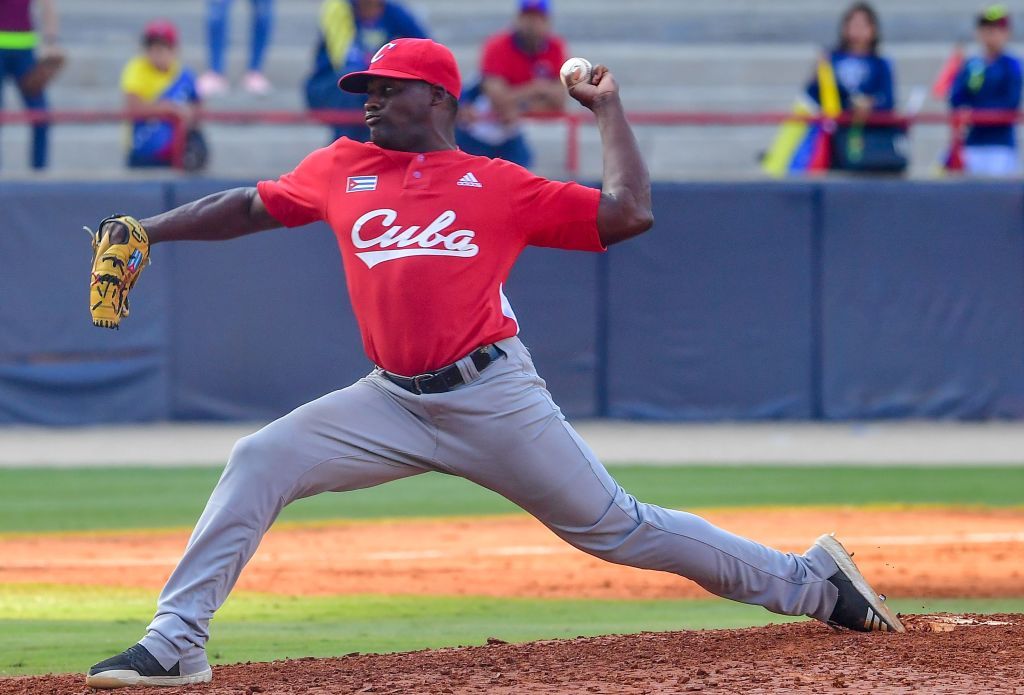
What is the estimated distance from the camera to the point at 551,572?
728 centimetres

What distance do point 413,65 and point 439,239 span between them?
0.53 meters

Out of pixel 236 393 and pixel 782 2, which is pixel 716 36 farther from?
pixel 236 393

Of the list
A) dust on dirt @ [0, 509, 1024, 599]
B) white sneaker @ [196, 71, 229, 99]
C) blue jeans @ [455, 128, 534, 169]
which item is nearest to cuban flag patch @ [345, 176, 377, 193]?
dust on dirt @ [0, 509, 1024, 599]

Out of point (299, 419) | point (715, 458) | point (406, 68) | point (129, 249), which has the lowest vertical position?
point (715, 458)

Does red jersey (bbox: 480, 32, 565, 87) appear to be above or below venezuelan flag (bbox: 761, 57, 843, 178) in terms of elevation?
above

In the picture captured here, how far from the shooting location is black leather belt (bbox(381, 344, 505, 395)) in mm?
4422

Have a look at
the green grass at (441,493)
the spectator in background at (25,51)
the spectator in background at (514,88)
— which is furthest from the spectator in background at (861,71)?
the spectator in background at (25,51)

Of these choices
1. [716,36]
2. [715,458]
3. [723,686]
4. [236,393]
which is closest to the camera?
[723,686]

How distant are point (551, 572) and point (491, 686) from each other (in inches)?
113

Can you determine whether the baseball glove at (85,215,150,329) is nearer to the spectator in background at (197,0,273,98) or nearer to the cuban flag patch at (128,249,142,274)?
the cuban flag patch at (128,249,142,274)

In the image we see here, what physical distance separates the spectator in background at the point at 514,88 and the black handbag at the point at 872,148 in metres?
2.26

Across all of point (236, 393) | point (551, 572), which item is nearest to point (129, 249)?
point (551, 572)

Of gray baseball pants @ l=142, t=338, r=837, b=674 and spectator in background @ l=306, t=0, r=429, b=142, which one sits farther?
spectator in background @ l=306, t=0, r=429, b=142

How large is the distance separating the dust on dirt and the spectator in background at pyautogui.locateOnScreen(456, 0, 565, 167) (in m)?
4.02
